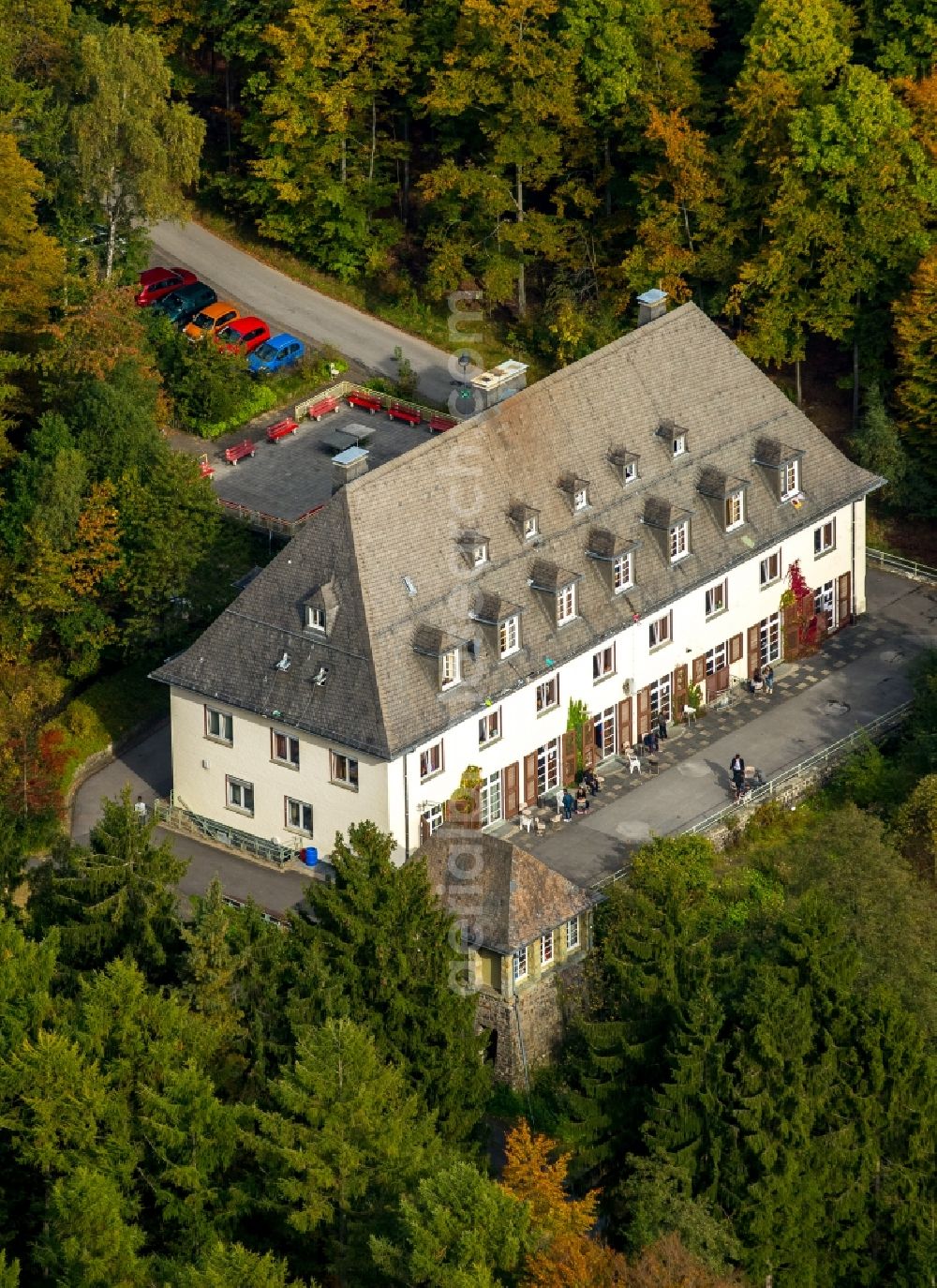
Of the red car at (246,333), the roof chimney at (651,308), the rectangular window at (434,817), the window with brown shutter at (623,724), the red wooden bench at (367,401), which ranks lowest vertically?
the window with brown shutter at (623,724)

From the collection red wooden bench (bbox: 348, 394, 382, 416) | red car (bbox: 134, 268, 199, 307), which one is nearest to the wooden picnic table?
red wooden bench (bbox: 348, 394, 382, 416)

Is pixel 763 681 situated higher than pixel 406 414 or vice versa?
pixel 406 414

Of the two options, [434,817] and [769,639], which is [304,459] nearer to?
[769,639]

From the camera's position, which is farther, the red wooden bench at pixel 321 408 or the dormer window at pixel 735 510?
the red wooden bench at pixel 321 408

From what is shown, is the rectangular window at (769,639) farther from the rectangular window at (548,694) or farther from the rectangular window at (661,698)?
the rectangular window at (548,694)

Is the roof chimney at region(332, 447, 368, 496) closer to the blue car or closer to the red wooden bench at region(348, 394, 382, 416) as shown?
the red wooden bench at region(348, 394, 382, 416)

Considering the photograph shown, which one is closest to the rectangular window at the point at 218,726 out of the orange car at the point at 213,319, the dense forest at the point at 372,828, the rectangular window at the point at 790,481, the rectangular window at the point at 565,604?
the dense forest at the point at 372,828

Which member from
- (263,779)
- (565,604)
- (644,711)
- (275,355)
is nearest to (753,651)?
(644,711)

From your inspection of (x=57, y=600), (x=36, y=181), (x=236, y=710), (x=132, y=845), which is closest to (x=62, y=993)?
(x=132, y=845)
